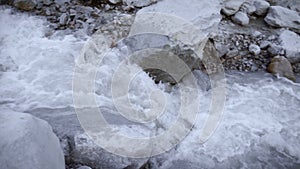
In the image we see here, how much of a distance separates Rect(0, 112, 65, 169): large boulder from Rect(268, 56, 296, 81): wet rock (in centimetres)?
278

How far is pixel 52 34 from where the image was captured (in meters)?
3.45

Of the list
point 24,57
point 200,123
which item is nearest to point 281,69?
point 200,123

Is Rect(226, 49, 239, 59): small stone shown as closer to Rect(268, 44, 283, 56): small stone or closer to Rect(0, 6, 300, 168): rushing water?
Rect(0, 6, 300, 168): rushing water

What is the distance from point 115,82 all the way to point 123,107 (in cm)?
34

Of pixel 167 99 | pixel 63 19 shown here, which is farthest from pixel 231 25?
A: pixel 63 19

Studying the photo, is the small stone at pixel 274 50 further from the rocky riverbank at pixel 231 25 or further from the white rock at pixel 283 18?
the white rock at pixel 283 18

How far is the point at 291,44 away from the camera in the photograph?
150 inches

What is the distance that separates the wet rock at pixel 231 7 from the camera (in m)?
4.09

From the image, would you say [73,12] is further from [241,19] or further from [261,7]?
[261,7]

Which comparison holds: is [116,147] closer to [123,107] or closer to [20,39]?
[123,107]

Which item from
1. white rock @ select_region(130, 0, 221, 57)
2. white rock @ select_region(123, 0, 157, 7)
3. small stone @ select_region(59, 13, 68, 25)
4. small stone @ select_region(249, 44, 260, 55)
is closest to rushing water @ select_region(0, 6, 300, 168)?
small stone @ select_region(59, 13, 68, 25)

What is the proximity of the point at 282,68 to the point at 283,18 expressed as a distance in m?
0.94

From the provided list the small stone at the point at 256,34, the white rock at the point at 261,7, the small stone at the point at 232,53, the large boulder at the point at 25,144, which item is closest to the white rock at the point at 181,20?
the small stone at the point at 232,53

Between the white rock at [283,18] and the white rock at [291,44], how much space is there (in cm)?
16
